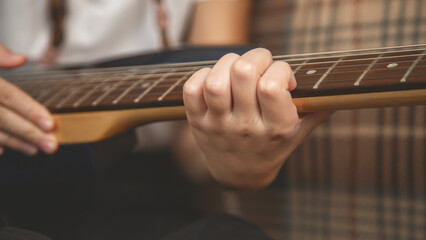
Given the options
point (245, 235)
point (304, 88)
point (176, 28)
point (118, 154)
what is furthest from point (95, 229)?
point (176, 28)

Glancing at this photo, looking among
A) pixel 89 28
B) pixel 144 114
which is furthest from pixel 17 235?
pixel 89 28

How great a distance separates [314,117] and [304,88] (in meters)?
0.07

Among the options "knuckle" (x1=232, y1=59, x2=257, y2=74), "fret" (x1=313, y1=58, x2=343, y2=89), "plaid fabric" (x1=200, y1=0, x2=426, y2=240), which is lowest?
"plaid fabric" (x1=200, y1=0, x2=426, y2=240)

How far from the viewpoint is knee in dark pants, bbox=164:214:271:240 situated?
39cm

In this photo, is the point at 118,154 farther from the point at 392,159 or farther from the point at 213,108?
the point at 392,159

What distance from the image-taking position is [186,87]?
0.36m

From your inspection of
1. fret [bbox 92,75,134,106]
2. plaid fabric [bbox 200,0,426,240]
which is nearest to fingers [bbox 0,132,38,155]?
fret [bbox 92,75,134,106]

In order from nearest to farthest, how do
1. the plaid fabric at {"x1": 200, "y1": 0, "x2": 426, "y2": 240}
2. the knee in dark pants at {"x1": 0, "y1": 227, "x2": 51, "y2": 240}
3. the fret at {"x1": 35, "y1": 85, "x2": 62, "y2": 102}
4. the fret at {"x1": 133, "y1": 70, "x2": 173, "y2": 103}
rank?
the knee in dark pants at {"x1": 0, "y1": 227, "x2": 51, "y2": 240}
the fret at {"x1": 133, "y1": 70, "x2": 173, "y2": 103}
the fret at {"x1": 35, "y1": 85, "x2": 62, "y2": 102}
the plaid fabric at {"x1": 200, "y1": 0, "x2": 426, "y2": 240}

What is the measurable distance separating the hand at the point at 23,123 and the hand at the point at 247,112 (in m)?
0.20

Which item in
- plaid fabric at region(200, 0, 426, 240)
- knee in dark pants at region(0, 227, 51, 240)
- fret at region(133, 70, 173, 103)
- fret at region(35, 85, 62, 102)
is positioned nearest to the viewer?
knee in dark pants at region(0, 227, 51, 240)

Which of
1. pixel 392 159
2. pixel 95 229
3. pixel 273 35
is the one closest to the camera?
pixel 95 229

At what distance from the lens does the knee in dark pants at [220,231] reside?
39 cm

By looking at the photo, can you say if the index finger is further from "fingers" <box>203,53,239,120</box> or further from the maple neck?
"fingers" <box>203,53,239,120</box>

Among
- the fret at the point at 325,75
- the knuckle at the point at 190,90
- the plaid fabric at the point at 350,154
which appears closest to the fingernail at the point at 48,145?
the knuckle at the point at 190,90
